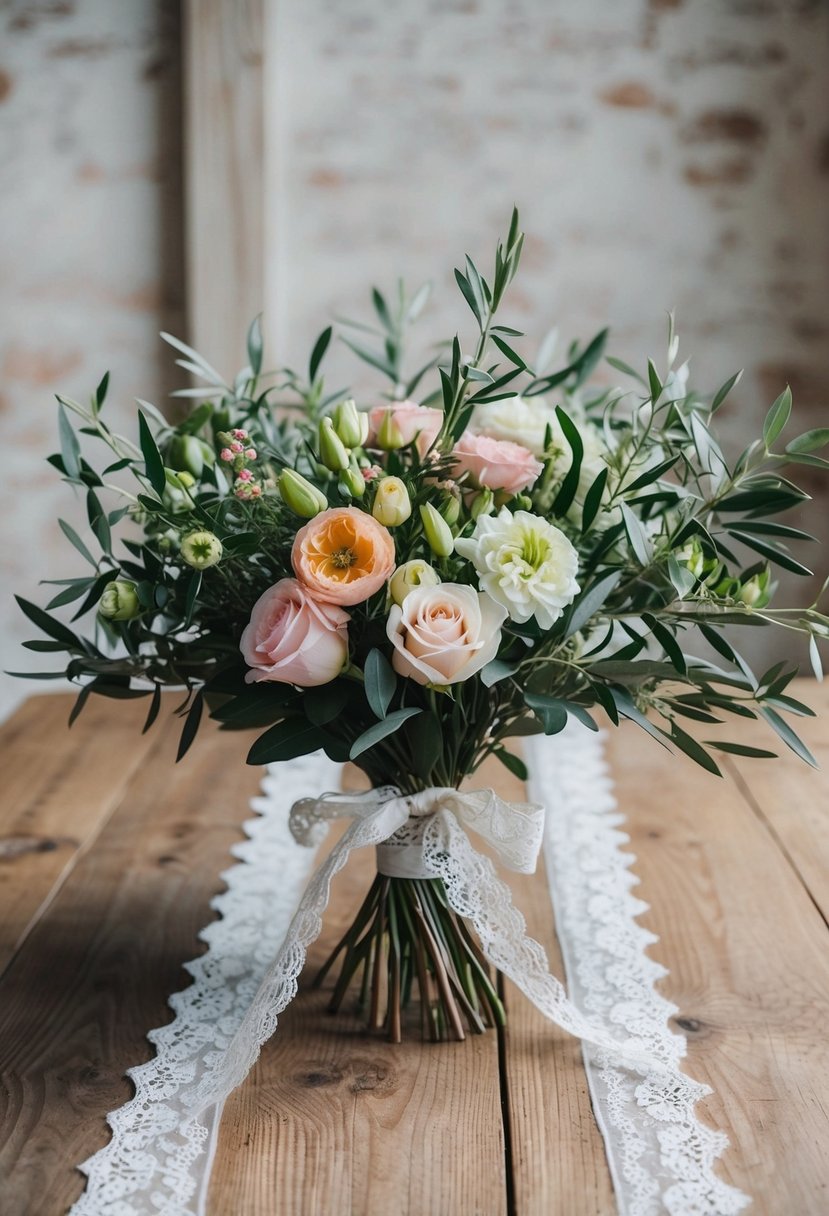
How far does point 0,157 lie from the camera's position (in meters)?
2.49

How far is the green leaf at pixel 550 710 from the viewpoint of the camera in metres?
0.80

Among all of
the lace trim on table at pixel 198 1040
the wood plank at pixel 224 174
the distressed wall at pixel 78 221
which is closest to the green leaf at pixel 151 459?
the lace trim on table at pixel 198 1040

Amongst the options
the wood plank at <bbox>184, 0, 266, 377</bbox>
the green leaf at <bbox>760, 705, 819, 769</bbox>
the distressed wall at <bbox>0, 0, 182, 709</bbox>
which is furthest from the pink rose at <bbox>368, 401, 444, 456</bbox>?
the distressed wall at <bbox>0, 0, 182, 709</bbox>

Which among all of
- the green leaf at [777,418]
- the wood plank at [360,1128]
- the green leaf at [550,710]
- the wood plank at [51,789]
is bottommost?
the wood plank at [51,789]

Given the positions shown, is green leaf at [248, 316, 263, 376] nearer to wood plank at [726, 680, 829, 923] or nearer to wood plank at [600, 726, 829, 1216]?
wood plank at [600, 726, 829, 1216]

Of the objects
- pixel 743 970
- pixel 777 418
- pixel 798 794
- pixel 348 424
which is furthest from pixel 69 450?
pixel 798 794

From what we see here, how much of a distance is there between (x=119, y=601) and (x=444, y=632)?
0.84 ft

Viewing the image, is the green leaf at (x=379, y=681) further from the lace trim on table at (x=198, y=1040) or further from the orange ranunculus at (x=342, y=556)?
the lace trim on table at (x=198, y=1040)

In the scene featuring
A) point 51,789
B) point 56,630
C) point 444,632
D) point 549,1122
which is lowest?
point 51,789

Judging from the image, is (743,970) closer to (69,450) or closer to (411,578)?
(411,578)

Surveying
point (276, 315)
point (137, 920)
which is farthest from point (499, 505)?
point (276, 315)

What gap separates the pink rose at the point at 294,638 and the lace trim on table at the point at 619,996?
38cm

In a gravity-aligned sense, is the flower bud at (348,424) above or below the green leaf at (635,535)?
above

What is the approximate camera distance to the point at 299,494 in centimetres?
79
